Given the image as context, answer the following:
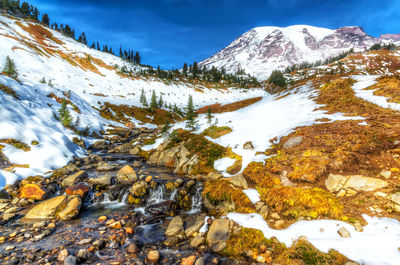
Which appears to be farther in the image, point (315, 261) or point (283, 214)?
point (283, 214)

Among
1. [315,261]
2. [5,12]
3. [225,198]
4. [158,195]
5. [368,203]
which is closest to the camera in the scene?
[315,261]

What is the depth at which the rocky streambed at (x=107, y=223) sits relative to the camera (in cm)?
726

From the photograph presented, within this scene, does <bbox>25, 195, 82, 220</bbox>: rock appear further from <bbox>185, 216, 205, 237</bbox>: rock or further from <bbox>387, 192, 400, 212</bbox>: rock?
<bbox>387, 192, 400, 212</bbox>: rock

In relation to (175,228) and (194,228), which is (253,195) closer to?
(194,228)

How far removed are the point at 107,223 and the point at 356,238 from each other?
11687mm

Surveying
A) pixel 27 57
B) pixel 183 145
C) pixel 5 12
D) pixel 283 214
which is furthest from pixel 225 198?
pixel 5 12

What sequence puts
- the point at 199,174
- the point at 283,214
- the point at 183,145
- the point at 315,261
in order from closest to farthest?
1. the point at 315,261
2. the point at 283,214
3. the point at 199,174
4. the point at 183,145

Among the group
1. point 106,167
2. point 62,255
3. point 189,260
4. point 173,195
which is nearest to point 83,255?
point 62,255

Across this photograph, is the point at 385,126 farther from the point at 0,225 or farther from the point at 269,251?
the point at 0,225

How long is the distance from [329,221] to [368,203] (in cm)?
177

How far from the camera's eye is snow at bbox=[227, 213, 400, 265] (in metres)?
5.18

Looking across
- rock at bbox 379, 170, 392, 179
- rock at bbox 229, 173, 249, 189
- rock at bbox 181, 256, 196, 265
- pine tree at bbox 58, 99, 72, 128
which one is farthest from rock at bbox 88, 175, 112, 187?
pine tree at bbox 58, 99, 72, 128

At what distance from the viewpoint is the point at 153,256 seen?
23.7 feet

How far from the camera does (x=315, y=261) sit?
573cm
